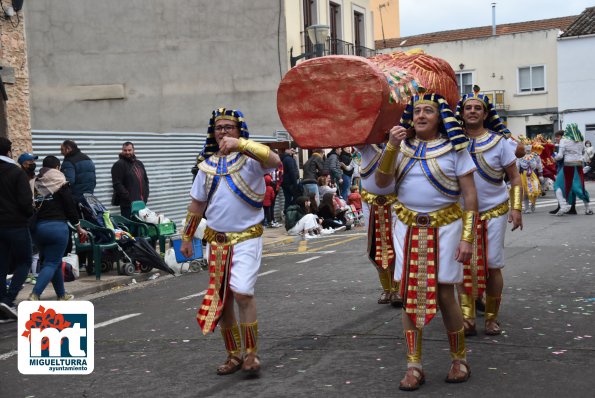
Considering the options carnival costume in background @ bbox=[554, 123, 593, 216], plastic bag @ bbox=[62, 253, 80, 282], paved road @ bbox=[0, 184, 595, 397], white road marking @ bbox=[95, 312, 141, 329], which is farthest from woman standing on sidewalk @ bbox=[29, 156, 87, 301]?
carnival costume in background @ bbox=[554, 123, 593, 216]

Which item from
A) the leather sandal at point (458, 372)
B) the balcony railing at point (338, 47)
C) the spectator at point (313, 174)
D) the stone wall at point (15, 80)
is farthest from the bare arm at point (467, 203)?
the balcony railing at point (338, 47)

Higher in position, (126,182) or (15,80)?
(15,80)

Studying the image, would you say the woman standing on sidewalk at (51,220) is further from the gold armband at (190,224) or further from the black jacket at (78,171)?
the gold armband at (190,224)

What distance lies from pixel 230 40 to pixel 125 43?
3.17 metres

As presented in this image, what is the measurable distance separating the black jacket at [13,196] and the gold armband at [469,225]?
514cm

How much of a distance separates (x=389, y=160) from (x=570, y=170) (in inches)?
568

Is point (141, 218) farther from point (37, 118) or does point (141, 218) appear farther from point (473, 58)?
point (473, 58)

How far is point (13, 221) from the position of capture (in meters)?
9.56

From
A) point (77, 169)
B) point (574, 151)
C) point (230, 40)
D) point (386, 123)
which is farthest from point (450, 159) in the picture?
point (230, 40)

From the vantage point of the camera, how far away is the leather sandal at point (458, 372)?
6.07 metres

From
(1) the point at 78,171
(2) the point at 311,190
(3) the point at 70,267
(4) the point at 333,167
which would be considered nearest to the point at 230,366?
(3) the point at 70,267

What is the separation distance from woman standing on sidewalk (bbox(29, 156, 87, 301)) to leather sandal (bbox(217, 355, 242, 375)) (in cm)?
404

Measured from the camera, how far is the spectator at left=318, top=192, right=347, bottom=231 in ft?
63.1

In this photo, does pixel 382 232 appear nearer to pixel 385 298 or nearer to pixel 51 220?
pixel 385 298
